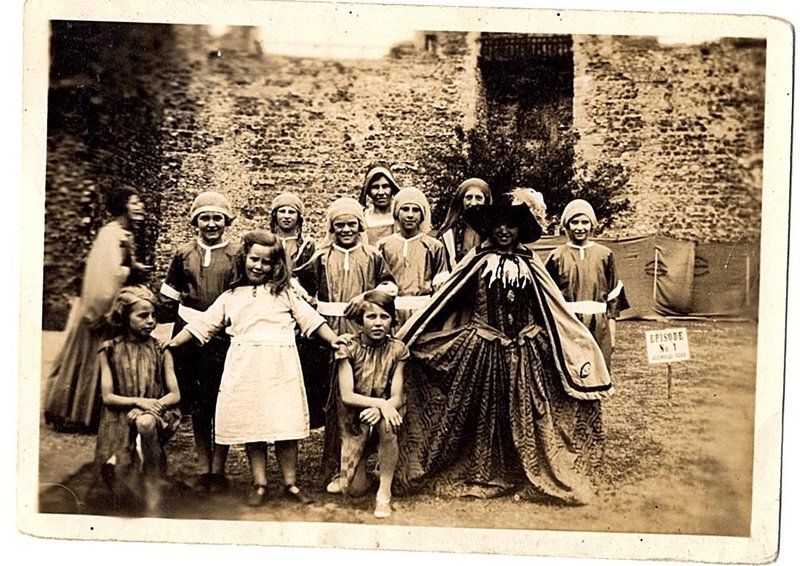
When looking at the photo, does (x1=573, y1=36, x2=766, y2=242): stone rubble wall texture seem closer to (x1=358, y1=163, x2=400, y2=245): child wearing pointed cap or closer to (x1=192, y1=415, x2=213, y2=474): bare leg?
(x1=358, y1=163, x2=400, y2=245): child wearing pointed cap

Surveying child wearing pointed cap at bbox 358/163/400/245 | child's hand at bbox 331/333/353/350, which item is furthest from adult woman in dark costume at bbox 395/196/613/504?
child wearing pointed cap at bbox 358/163/400/245

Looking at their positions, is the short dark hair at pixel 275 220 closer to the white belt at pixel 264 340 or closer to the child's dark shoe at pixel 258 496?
the white belt at pixel 264 340

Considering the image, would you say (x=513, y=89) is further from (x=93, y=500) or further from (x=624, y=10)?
(x=93, y=500)

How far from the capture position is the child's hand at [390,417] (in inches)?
198

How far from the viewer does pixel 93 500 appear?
512 centimetres

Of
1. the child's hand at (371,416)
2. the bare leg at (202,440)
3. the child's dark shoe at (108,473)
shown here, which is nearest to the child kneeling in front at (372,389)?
the child's hand at (371,416)

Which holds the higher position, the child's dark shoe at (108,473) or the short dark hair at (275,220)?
the short dark hair at (275,220)

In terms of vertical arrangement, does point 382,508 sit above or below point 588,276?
below

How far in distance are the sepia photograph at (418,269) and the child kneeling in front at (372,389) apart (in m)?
0.02

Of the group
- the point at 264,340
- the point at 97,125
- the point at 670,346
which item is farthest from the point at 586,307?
the point at 97,125

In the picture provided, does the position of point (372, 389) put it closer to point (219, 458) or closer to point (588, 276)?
point (219, 458)

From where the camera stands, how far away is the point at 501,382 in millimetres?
5062

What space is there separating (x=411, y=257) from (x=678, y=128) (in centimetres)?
151

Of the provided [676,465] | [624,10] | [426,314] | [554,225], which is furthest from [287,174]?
[676,465]
